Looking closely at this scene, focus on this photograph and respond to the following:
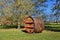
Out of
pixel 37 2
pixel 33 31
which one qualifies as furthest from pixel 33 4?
pixel 33 31

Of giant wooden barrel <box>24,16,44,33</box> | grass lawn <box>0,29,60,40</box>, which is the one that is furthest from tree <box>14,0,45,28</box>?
grass lawn <box>0,29,60,40</box>

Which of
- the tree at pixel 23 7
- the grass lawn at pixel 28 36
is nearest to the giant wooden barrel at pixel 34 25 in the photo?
the grass lawn at pixel 28 36

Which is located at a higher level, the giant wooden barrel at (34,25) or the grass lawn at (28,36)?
the giant wooden barrel at (34,25)

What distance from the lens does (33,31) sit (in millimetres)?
21219

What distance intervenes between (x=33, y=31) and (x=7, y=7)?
1054 cm

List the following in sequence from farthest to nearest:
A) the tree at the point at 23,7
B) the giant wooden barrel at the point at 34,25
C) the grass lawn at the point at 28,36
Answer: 1. the tree at the point at 23,7
2. the giant wooden barrel at the point at 34,25
3. the grass lawn at the point at 28,36

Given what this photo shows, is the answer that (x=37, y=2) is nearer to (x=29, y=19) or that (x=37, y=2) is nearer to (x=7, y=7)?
(x=7, y=7)

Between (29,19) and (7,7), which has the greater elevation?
(7,7)

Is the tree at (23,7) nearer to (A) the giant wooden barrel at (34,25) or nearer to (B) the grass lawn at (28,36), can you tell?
(A) the giant wooden barrel at (34,25)

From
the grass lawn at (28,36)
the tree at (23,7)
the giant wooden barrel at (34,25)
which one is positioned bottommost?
the grass lawn at (28,36)

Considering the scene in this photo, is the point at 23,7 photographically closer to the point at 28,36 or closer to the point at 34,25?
the point at 34,25

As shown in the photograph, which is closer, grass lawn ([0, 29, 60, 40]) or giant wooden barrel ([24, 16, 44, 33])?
grass lawn ([0, 29, 60, 40])

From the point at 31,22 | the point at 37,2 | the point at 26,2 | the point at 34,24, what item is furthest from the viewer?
the point at 37,2

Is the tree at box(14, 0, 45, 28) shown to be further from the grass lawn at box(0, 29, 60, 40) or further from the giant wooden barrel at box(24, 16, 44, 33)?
the grass lawn at box(0, 29, 60, 40)
